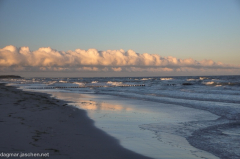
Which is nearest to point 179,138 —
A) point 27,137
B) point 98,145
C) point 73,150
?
point 98,145

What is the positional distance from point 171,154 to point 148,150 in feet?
2.25

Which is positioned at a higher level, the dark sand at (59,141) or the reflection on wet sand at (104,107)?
the dark sand at (59,141)

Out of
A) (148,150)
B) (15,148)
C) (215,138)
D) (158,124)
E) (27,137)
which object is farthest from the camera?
(158,124)

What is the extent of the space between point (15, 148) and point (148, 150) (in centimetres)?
371

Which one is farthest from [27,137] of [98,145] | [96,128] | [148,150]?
[148,150]

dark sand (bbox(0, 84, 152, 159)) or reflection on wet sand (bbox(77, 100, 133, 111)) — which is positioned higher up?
dark sand (bbox(0, 84, 152, 159))

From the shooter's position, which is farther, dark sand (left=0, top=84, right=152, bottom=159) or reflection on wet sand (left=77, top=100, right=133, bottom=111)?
reflection on wet sand (left=77, top=100, right=133, bottom=111)

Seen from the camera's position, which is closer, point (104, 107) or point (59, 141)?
point (59, 141)

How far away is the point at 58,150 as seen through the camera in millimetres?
6102

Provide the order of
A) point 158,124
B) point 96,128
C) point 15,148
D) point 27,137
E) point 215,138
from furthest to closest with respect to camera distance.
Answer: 1. point 158,124
2. point 96,128
3. point 215,138
4. point 27,137
5. point 15,148

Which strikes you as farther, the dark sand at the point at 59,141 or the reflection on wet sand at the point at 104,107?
the reflection on wet sand at the point at 104,107

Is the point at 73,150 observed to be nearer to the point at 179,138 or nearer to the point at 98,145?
the point at 98,145

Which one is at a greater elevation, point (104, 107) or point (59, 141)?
point (59, 141)

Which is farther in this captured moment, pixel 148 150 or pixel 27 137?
pixel 27 137
